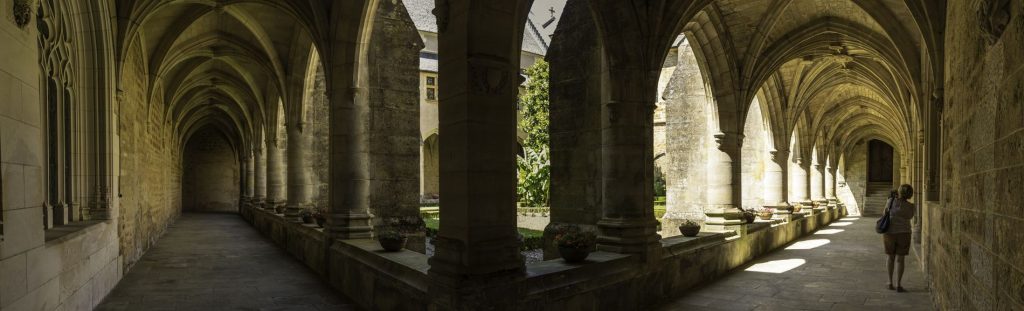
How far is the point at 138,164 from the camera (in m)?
10.5

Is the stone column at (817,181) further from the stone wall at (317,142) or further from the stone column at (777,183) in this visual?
the stone wall at (317,142)

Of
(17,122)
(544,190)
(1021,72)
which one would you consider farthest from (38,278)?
(544,190)

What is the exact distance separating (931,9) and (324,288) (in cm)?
796

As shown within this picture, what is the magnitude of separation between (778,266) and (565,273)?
232 inches

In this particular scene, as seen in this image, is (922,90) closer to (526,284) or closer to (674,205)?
(674,205)

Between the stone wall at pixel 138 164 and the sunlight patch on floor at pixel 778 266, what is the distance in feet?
31.0

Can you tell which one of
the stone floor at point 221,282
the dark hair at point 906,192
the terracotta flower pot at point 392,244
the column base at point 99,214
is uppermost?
the dark hair at point 906,192

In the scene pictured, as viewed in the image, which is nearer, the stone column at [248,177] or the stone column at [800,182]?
the stone column at [800,182]

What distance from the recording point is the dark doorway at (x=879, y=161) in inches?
1262

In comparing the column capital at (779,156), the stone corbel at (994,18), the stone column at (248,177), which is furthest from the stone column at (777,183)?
the stone column at (248,177)

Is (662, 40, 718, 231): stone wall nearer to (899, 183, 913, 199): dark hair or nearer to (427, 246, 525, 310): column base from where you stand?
(899, 183, 913, 199): dark hair

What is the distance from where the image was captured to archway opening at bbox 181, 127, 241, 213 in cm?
2848

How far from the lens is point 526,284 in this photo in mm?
4340

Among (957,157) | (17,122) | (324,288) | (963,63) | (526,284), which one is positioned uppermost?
(963,63)
